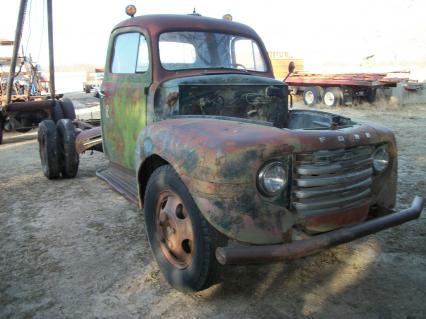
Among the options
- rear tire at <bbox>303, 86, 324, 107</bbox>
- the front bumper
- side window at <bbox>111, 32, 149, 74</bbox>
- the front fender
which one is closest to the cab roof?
side window at <bbox>111, 32, 149, 74</bbox>

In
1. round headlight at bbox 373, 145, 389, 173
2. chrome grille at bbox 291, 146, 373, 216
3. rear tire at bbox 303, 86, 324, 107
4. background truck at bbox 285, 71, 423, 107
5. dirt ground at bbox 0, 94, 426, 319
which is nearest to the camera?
chrome grille at bbox 291, 146, 373, 216

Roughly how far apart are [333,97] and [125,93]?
43.0 feet

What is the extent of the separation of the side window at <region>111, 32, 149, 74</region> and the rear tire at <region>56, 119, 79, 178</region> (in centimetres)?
164

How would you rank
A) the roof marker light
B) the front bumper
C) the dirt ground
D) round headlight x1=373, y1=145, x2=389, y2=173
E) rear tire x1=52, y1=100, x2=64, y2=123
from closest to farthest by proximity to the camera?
the front bumper < the dirt ground < round headlight x1=373, y1=145, x2=389, y2=173 < the roof marker light < rear tire x1=52, y1=100, x2=64, y2=123

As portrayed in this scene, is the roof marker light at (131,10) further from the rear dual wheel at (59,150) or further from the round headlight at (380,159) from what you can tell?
the round headlight at (380,159)

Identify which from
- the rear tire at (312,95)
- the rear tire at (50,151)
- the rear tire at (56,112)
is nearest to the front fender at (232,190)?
the rear tire at (50,151)

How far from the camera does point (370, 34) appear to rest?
47.0m

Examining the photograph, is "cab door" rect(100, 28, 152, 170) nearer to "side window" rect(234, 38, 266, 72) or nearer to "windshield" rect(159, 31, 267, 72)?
"windshield" rect(159, 31, 267, 72)

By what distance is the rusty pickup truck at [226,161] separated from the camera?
2.42m

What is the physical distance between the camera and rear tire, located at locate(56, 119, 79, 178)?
19.2ft

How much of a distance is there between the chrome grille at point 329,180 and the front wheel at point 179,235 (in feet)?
1.83

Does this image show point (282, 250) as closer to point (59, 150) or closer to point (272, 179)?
point (272, 179)

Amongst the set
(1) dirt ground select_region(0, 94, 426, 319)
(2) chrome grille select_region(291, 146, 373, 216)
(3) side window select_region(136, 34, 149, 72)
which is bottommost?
(1) dirt ground select_region(0, 94, 426, 319)

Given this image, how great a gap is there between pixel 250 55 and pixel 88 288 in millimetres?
2881
